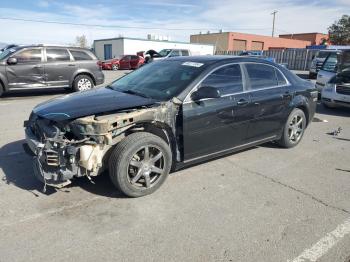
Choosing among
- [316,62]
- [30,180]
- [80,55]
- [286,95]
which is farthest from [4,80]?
[316,62]

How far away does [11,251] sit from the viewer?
288cm

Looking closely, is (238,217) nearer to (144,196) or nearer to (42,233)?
(144,196)

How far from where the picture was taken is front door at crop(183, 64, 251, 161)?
4.20 metres

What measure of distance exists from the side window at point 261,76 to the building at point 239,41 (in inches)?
2013

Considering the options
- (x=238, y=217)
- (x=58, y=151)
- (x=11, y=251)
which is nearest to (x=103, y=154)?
(x=58, y=151)

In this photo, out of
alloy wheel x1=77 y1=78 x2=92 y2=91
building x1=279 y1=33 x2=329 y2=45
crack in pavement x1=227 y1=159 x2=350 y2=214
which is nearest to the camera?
crack in pavement x1=227 y1=159 x2=350 y2=214

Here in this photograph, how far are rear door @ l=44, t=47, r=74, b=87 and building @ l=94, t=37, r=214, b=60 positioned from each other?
94.8ft

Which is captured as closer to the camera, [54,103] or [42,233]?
[42,233]

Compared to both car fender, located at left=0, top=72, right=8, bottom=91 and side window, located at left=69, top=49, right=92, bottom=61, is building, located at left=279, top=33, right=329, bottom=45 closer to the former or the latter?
side window, located at left=69, top=49, right=92, bottom=61

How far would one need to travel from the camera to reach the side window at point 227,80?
4.49 metres

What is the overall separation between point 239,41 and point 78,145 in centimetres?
5627

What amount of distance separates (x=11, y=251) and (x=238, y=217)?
2.21m

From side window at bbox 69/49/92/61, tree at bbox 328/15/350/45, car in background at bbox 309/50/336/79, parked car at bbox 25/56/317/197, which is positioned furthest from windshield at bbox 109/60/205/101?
tree at bbox 328/15/350/45

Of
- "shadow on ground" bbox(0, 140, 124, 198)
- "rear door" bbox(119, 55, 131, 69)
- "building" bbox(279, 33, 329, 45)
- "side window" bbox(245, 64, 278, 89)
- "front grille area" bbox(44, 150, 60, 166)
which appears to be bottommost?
"shadow on ground" bbox(0, 140, 124, 198)
